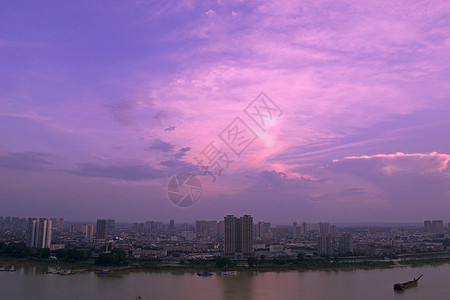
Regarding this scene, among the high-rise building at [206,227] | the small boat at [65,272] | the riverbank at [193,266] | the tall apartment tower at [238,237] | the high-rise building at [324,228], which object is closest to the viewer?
the small boat at [65,272]

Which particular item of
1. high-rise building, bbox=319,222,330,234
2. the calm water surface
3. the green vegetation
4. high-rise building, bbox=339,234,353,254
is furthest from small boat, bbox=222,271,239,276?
high-rise building, bbox=319,222,330,234

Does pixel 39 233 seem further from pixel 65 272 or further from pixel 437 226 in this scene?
pixel 437 226

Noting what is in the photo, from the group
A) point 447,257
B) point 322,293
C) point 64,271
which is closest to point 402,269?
point 447,257

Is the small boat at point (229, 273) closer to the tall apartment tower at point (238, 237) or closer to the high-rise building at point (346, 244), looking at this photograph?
the tall apartment tower at point (238, 237)

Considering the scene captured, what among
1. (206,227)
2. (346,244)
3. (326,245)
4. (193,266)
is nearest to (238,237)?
(326,245)

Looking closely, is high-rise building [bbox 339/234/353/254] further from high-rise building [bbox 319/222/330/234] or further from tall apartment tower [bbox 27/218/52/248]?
high-rise building [bbox 319/222/330/234]

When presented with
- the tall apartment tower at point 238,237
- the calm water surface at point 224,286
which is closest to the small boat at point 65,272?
the calm water surface at point 224,286
